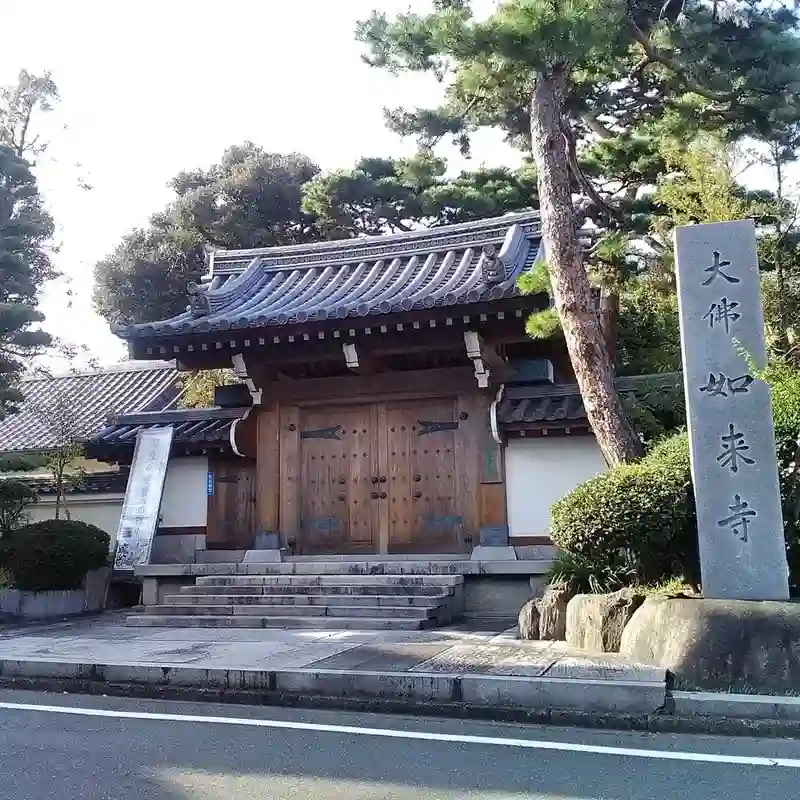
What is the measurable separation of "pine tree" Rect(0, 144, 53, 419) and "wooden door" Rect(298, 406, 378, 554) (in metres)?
4.68

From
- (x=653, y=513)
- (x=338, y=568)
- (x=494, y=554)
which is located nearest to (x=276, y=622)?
(x=338, y=568)

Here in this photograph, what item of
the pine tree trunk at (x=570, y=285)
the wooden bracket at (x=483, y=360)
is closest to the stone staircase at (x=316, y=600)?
the wooden bracket at (x=483, y=360)

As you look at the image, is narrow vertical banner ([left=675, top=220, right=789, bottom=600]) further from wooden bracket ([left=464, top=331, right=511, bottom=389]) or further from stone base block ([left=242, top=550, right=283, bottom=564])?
stone base block ([left=242, top=550, right=283, bottom=564])

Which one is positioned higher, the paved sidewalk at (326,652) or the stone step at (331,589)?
the stone step at (331,589)

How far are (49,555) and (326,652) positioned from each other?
19.8 ft

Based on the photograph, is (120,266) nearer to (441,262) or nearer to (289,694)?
(441,262)

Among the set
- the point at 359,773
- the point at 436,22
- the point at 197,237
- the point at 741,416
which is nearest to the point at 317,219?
the point at 197,237

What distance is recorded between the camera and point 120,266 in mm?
29219

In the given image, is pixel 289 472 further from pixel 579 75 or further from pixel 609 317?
pixel 579 75

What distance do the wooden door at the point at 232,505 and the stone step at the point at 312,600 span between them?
1838 mm

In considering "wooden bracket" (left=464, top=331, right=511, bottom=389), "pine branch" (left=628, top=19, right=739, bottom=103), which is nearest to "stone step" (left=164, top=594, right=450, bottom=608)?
"wooden bracket" (left=464, top=331, right=511, bottom=389)

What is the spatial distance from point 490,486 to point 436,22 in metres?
6.52

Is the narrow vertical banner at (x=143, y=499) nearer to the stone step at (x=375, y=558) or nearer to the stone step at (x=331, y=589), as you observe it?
the stone step at (x=331, y=589)

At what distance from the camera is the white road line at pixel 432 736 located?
192 inches
